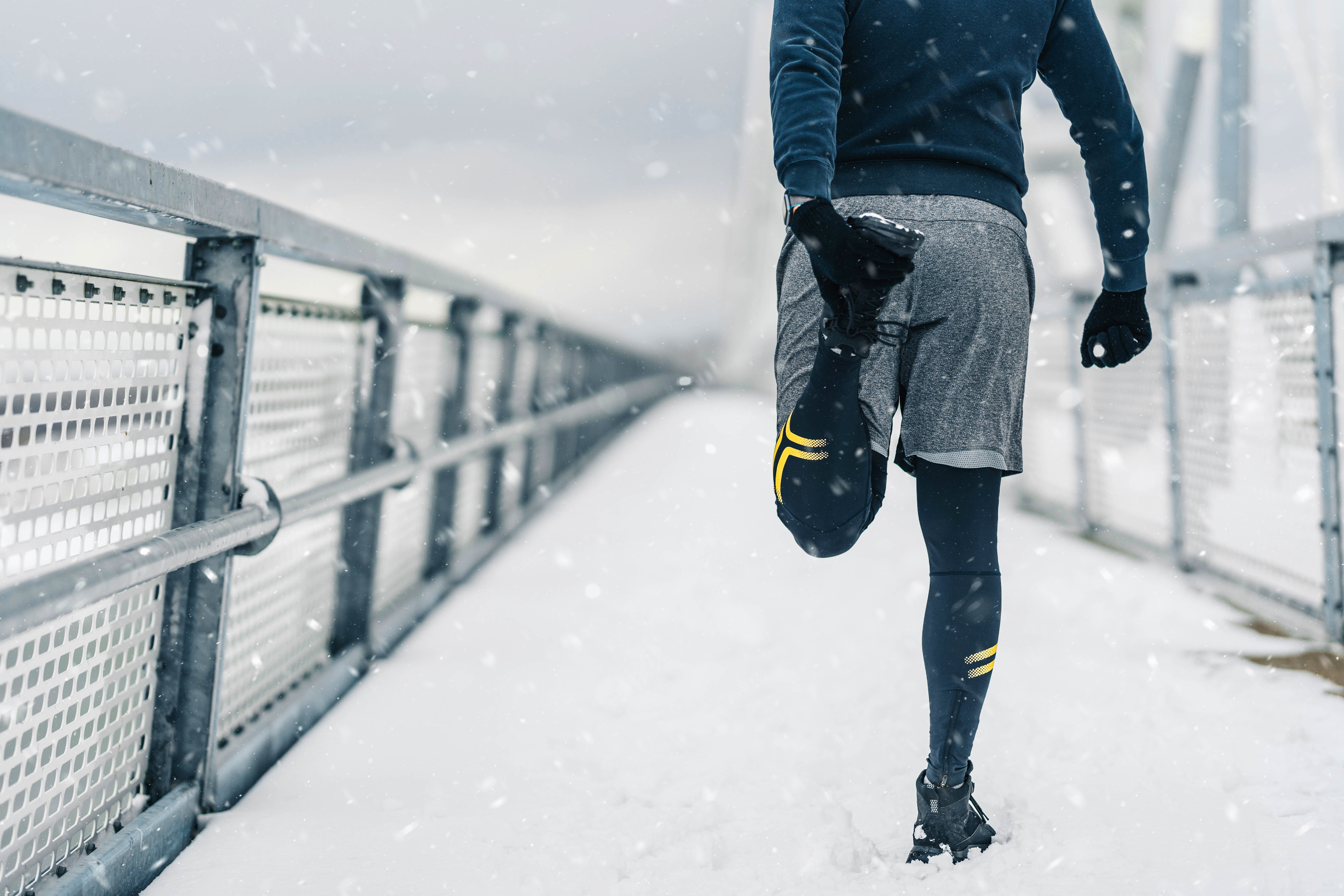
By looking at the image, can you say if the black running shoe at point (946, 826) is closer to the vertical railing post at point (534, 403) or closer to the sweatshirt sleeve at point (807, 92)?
the sweatshirt sleeve at point (807, 92)

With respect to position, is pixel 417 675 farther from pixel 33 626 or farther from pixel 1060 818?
pixel 1060 818

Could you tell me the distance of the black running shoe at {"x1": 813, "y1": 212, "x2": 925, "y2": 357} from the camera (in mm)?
1090

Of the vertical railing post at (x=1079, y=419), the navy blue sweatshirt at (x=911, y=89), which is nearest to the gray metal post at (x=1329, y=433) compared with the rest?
the navy blue sweatshirt at (x=911, y=89)

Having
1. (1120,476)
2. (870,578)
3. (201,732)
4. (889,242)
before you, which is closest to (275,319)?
(201,732)

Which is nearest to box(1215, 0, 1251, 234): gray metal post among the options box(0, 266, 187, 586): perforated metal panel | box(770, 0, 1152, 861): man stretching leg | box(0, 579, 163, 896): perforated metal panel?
box(770, 0, 1152, 861): man stretching leg

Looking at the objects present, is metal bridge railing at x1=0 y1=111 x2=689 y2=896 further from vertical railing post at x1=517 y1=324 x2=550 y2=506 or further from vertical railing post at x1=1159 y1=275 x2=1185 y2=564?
vertical railing post at x1=1159 y1=275 x2=1185 y2=564

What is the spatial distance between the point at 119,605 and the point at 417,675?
92 centimetres

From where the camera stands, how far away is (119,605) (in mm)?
1220

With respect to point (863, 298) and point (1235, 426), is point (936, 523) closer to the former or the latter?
point (863, 298)

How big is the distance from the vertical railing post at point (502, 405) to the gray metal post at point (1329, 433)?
275 centimetres

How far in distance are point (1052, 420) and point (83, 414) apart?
4.38 metres

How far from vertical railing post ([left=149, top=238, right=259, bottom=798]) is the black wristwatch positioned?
0.80 meters

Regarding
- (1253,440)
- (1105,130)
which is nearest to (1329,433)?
(1253,440)

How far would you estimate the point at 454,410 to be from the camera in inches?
119
